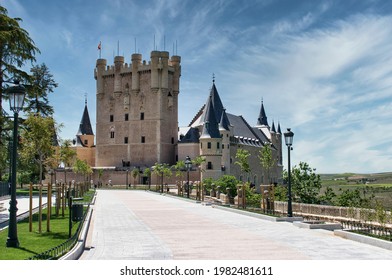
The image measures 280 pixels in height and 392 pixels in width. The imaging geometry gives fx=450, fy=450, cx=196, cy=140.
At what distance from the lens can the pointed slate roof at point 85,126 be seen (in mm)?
94125

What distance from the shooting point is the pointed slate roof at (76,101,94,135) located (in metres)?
94.1

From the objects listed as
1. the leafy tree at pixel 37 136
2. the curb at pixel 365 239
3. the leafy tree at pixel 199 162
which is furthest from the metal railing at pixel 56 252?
the leafy tree at pixel 199 162

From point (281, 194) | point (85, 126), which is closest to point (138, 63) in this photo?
point (85, 126)

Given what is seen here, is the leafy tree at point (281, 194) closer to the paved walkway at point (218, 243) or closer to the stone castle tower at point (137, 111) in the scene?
the paved walkway at point (218, 243)

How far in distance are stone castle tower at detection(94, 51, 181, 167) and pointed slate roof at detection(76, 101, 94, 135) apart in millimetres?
7088

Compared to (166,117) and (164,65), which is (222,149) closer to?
(166,117)

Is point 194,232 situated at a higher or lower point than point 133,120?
lower

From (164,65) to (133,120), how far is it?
12.0 meters

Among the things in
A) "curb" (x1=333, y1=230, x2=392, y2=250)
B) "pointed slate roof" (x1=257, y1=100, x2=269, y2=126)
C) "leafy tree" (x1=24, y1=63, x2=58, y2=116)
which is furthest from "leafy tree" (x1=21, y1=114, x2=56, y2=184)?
"pointed slate roof" (x1=257, y1=100, x2=269, y2=126)

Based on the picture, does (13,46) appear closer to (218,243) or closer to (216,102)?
(218,243)

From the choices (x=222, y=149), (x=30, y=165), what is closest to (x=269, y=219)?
(x=30, y=165)

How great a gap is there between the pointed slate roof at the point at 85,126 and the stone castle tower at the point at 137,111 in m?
7.09

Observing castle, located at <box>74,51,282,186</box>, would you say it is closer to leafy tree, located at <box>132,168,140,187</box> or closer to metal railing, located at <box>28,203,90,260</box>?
leafy tree, located at <box>132,168,140,187</box>

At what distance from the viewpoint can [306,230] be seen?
567 inches
